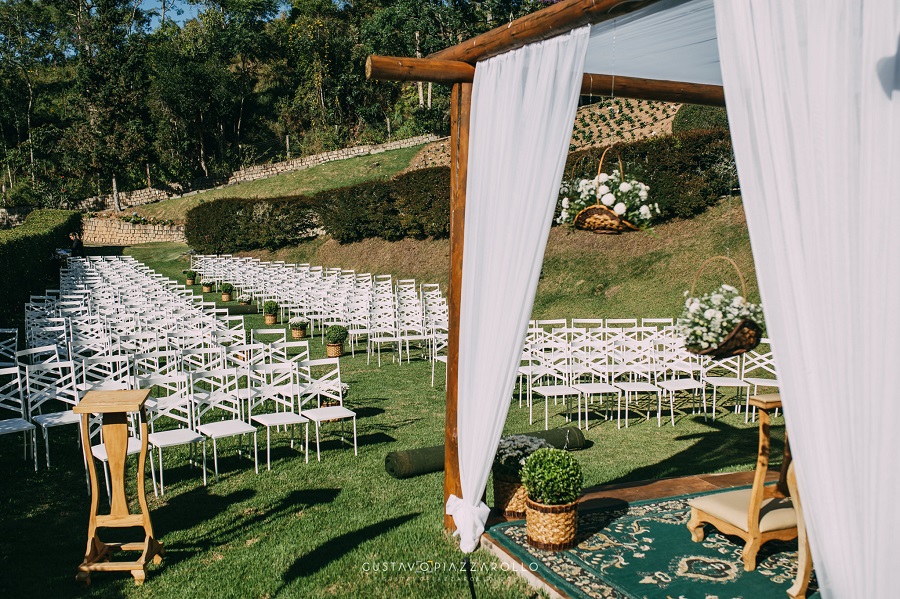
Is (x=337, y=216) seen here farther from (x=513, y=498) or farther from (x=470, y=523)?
(x=470, y=523)

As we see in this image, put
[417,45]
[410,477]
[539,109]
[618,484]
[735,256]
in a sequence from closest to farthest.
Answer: [539,109], [618,484], [410,477], [735,256], [417,45]

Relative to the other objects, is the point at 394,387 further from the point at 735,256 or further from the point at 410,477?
the point at 735,256

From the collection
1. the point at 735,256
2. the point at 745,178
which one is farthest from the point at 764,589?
the point at 735,256

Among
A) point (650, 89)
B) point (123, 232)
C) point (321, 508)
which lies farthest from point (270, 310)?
point (123, 232)

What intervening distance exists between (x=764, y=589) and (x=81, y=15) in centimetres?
6321

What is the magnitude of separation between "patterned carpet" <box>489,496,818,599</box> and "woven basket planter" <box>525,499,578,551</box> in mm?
56

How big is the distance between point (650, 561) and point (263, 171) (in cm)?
4889

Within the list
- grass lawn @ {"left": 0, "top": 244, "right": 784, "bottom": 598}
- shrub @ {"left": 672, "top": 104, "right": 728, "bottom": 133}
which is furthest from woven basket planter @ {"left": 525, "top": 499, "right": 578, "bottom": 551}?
shrub @ {"left": 672, "top": 104, "right": 728, "bottom": 133}

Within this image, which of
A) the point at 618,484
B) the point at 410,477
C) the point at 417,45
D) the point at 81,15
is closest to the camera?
the point at 618,484

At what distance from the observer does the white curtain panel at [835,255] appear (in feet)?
8.04

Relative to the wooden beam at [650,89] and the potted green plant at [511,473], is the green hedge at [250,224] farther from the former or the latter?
the potted green plant at [511,473]

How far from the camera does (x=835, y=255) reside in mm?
2576

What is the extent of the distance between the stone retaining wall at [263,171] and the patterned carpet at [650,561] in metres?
43.0

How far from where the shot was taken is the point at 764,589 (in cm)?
429
